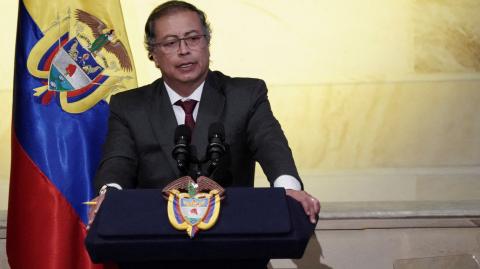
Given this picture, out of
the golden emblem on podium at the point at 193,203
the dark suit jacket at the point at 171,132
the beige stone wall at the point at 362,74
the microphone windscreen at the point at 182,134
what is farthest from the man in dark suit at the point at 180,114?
the beige stone wall at the point at 362,74

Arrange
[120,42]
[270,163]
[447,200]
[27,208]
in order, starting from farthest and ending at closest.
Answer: [447,200], [120,42], [27,208], [270,163]

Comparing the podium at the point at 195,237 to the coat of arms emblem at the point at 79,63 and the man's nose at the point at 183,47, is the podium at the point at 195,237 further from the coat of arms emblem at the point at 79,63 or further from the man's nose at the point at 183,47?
the coat of arms emblem at the point at 79,63

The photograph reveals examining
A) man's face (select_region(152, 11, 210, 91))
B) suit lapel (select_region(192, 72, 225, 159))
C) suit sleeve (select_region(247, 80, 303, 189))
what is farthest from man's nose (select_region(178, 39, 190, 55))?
suit sleeve (select_region(247, 80, 303, 189))

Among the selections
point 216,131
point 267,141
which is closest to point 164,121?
point 267,141

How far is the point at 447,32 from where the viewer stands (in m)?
4.69

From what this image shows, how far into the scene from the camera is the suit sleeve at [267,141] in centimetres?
248

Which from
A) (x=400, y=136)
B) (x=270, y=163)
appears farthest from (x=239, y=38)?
(x=270, y=163)

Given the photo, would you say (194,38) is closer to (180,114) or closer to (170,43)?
(170,43)

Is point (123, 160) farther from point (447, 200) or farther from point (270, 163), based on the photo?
point (447, 200)

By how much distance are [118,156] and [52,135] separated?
703 mm

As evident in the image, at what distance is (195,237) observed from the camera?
6.45 feet

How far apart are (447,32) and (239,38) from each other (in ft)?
4.23

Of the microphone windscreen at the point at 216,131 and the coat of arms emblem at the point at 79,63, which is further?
the coat of arms emblem at the point at 79,63

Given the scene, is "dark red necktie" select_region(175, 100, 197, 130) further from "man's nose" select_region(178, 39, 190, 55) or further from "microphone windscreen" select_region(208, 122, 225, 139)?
"microphone windscreen" select_region(208, 122, 225, 139)
